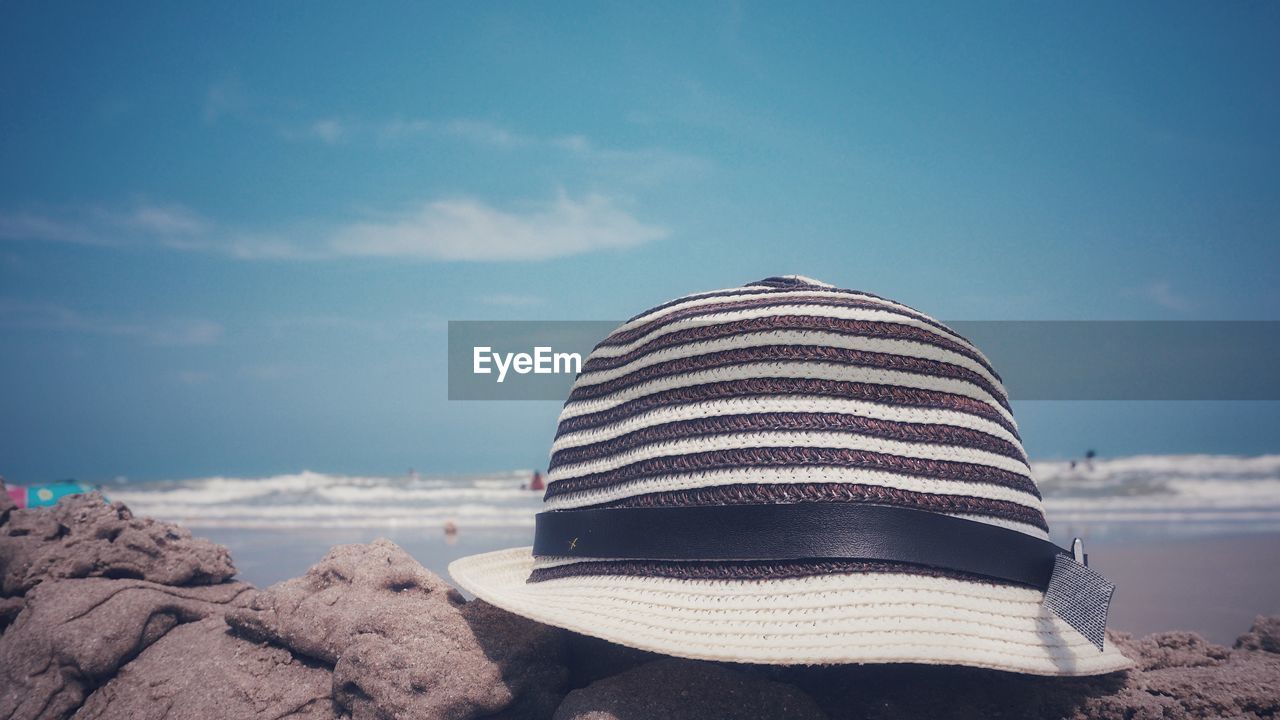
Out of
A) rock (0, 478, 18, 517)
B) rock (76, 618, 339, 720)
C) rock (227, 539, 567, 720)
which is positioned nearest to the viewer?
rock (227, 539, 567, 720)

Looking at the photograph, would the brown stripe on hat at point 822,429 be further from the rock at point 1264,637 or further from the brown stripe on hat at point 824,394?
the rock at point 1264,637

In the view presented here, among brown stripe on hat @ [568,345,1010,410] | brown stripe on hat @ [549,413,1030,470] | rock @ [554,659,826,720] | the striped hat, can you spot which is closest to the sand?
rock @ [554,659,826,720]

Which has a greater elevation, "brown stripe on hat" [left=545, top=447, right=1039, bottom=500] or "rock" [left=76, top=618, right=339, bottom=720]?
"brown stripe on hat" [left=545, top=447, right=1039, bottom=500]

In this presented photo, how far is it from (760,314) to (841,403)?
0.27 metres

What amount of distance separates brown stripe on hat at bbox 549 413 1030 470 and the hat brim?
0.29 meters

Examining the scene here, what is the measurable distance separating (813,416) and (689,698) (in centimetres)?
69

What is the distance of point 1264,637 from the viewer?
269 centimetres

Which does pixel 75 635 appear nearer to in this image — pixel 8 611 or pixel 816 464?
pixel 8 611

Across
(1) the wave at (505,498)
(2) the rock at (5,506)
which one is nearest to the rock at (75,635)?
(2) the rock at (5,506)

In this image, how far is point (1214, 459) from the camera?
26516 mm

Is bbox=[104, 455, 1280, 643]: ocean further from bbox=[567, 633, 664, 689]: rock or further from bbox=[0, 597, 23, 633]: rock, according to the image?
bbox=[567, 633, 664, 689]: rock

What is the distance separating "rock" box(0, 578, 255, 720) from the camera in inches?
95.8

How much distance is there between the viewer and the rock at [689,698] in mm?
1845

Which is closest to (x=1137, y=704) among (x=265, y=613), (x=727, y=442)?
(x=727, y=442)
